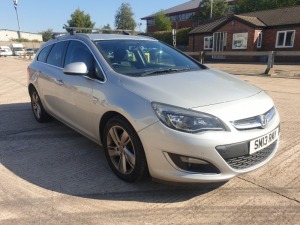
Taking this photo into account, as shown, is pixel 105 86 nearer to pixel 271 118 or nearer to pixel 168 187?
pixel 168 187

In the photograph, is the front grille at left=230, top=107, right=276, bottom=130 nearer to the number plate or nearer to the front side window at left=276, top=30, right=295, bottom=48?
the number plate

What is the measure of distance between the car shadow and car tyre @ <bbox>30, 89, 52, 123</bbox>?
121 mm

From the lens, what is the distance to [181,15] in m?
58.6

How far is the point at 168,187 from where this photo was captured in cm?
299

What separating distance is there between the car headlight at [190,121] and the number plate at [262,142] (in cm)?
37

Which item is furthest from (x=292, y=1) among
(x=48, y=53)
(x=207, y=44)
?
(x=48, y=53)

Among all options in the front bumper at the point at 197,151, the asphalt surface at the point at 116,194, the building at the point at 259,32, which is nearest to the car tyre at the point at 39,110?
the asphalt surface at the point at 116,194

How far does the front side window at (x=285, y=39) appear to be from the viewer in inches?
896

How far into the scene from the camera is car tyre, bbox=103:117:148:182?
2.74m

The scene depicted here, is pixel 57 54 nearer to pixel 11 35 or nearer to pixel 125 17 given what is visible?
pixel 125 17

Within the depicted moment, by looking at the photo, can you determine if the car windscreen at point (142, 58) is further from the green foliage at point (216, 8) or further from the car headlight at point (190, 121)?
the green foliage at point (216, 8)

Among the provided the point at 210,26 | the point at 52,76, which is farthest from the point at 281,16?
the point at 52,76

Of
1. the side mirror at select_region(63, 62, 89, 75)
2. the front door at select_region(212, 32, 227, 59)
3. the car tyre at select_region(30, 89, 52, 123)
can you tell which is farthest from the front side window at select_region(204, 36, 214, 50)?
the side mirror at select_region(63, 62, 89, 75)

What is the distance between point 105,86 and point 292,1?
41388 millimetres
